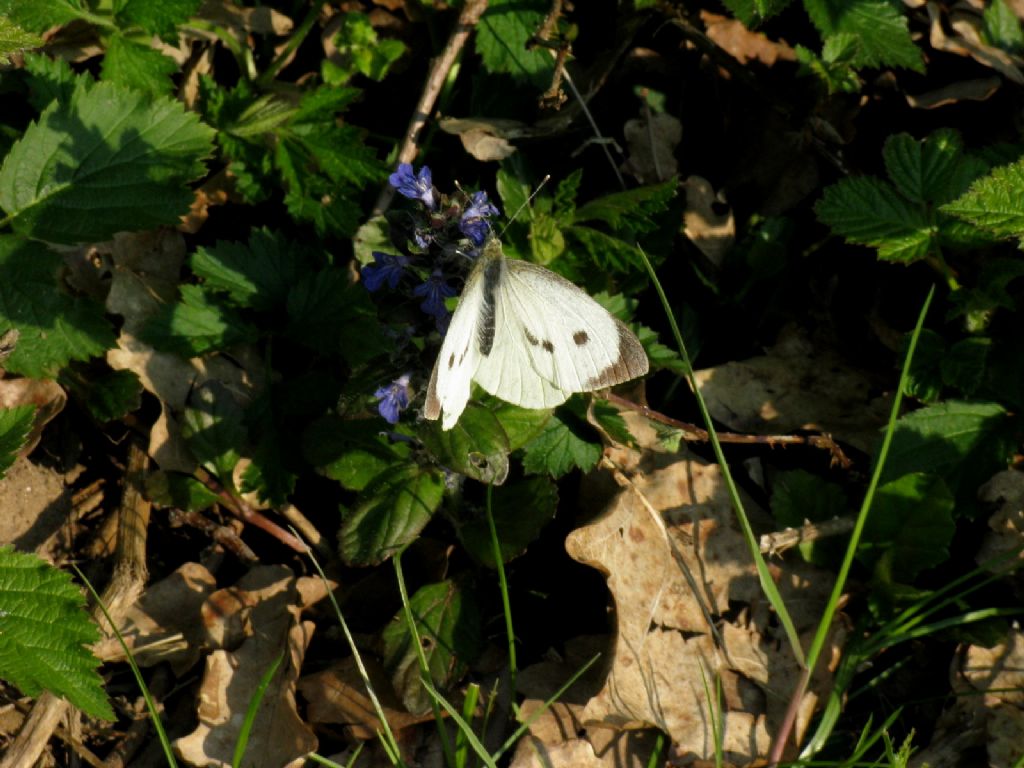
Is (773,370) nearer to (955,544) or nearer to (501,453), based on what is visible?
(955,544)

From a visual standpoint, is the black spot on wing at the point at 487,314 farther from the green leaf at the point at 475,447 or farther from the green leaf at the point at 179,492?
the green leaf at the point at 179,492

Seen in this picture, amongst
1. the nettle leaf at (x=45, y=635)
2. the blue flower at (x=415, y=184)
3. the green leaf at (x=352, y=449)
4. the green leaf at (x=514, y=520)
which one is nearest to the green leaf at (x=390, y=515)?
the green leaf at (x=352, y=449)

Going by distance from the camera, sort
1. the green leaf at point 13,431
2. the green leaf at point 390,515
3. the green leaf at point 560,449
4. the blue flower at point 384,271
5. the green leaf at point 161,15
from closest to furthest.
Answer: the blue flower at point 384,271, the green leaf at point 13,431, the green leaf at point 390,515, the green leaf at point 560,449, the green leaf at point 161,15

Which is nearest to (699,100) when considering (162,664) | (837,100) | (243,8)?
(837,100)

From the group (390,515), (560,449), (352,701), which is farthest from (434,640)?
(560,449)

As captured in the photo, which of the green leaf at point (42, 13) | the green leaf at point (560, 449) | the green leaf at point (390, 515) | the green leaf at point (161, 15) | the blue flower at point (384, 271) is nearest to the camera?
the blue flower at point (384, 271)

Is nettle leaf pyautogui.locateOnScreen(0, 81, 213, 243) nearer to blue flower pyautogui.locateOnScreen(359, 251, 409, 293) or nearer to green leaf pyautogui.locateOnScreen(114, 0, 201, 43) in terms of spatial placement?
green leaf pyautogui.locateOnScreen(114, 0, 201, 43)

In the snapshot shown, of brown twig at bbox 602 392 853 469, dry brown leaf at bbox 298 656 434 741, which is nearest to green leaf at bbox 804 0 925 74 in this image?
brown twig at bbox 602 392 853 469
